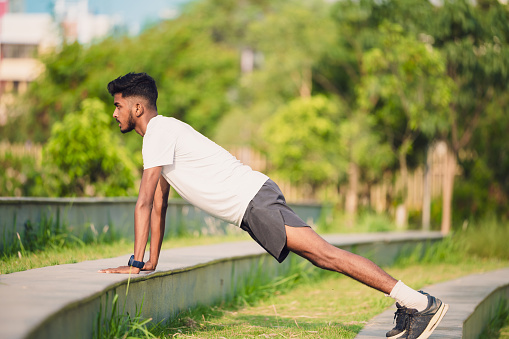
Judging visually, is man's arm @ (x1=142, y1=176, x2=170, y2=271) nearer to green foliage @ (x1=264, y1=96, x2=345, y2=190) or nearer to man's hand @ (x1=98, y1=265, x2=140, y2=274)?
man's hand @ (x1=98, y1=265, x2=140, y2=274)

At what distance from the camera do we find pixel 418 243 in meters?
9.70

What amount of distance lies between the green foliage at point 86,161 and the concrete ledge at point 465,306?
461cm

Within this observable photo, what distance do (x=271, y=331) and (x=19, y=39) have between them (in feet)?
171

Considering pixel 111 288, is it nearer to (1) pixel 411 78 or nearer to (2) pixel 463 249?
(2) pixel 463 249

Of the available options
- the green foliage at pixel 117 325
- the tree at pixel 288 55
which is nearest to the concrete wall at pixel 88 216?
the green foliage at pixel 117 325

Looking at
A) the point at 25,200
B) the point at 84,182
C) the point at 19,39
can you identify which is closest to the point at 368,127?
the point at 84,182

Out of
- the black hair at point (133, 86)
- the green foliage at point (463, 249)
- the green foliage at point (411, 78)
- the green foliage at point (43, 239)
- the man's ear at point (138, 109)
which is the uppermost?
the green foliage at point (411, 78)

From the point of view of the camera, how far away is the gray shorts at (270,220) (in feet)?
12.0

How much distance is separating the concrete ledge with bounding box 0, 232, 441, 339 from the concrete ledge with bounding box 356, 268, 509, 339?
1.26 meters

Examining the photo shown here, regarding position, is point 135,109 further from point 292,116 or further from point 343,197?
point 343,197

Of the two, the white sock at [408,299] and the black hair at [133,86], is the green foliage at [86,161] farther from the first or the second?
the white sock at [408,299]

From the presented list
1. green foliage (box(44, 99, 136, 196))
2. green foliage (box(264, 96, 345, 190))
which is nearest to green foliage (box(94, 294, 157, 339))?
green foliage (box(44, 99, 136, 196))

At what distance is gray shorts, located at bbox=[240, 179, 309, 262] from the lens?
366 centimetres

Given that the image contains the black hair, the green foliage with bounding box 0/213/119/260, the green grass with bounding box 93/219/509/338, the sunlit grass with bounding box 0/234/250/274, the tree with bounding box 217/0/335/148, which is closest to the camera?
the black hair
